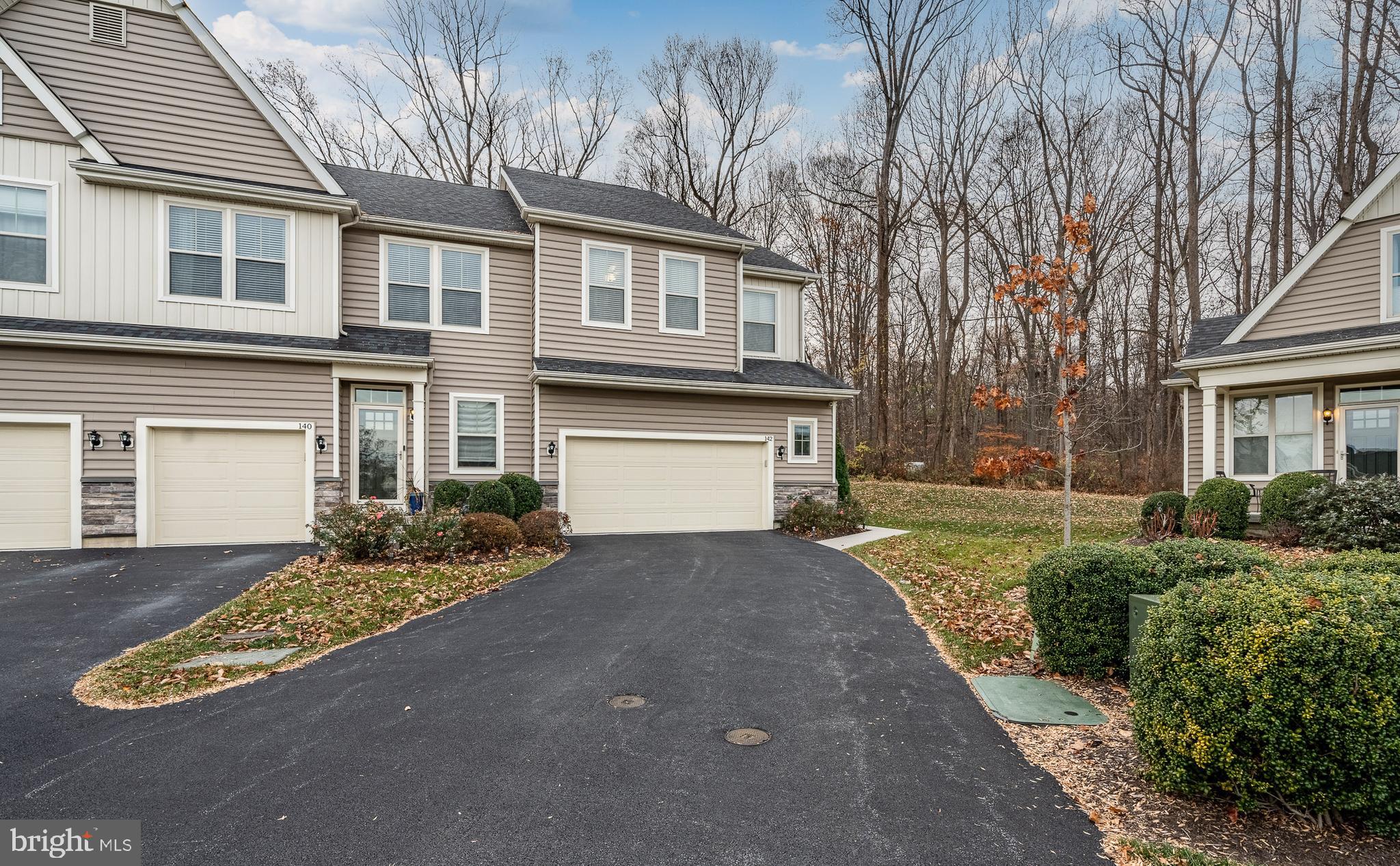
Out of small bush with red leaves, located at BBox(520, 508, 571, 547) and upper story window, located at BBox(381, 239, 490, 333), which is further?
upper story window, located at BBox(381, 239, 490, 333)

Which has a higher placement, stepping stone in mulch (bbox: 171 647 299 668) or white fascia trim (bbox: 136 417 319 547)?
white fascia trim (bbox: 136 417 319 547)

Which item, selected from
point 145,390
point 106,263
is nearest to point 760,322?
point 145,390

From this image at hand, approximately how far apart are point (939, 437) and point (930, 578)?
1916 centimetres

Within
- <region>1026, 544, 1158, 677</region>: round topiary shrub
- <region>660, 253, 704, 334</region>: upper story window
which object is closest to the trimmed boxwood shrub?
<region>1026, 544, 1158, 677</region>: round topiary shrub

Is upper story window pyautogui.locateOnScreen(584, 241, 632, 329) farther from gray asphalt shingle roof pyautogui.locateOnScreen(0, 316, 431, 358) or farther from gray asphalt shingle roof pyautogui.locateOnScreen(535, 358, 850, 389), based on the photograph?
gray asphalt shingle roof pyautogui.locateOnScreen(0, 316, 431, 358)

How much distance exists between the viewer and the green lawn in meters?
7.02

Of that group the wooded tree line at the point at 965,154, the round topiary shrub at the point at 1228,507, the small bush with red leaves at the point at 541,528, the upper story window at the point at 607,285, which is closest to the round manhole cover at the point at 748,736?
the small bush with red leaves at the point at 541,528

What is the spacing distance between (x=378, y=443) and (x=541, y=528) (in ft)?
12.0

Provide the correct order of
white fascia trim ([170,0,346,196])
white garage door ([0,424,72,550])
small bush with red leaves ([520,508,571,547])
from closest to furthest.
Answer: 1. white garage door ([0,424,72,550])
2. small bush with red leaves ([520,508,571,547])
3. white fascia trim ([170,0,346,196])

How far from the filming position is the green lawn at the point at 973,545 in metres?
7.02

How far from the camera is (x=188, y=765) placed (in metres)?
3.88

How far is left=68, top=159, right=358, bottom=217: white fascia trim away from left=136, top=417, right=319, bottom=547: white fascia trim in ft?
12.1

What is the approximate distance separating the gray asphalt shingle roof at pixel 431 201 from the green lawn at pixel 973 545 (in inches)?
381

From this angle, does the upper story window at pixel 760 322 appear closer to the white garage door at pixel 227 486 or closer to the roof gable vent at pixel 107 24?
the white garage door at pixel 227 486
